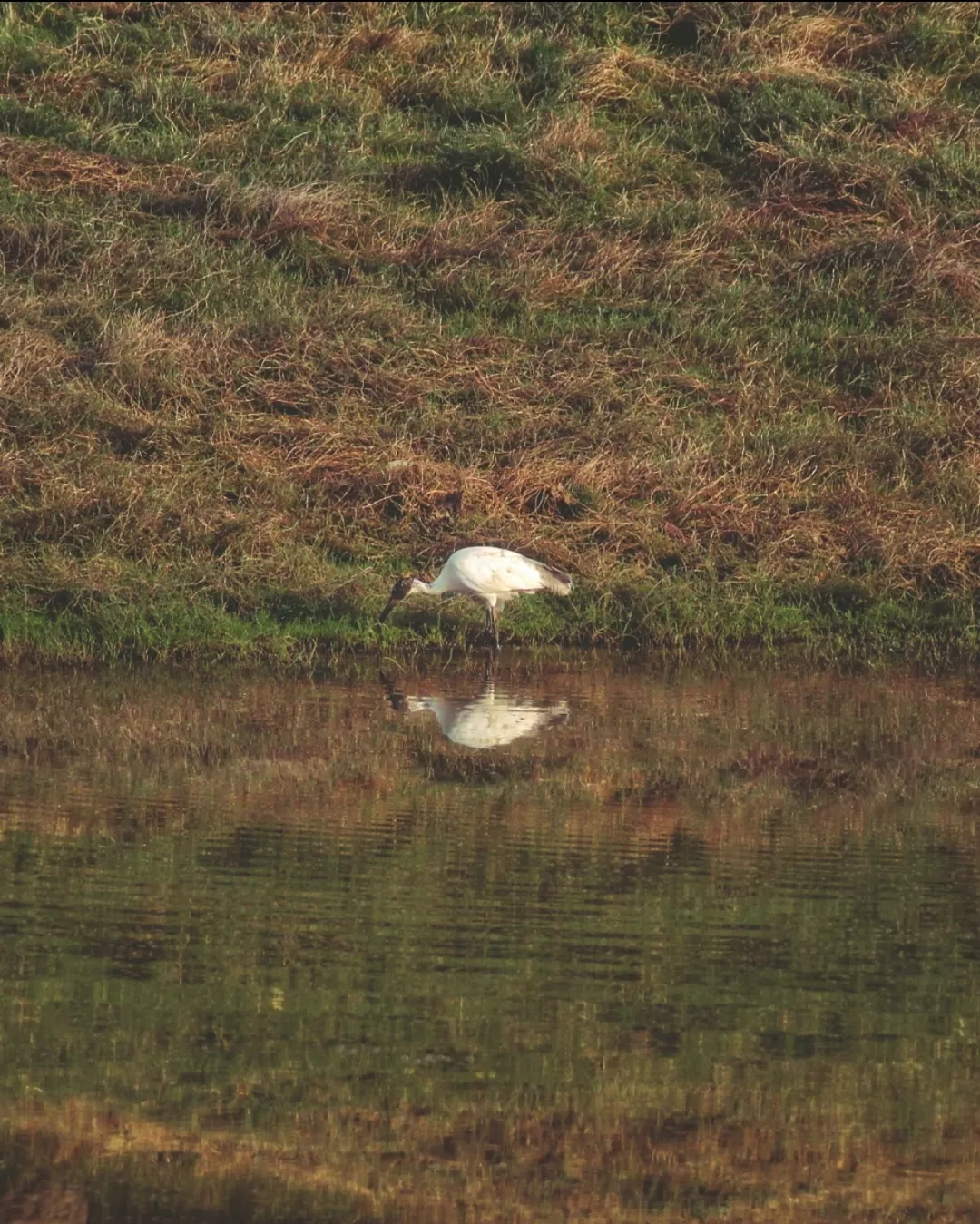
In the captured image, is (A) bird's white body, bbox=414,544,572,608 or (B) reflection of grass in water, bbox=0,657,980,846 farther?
(A) bird's white body, bbox=414,544,572,608

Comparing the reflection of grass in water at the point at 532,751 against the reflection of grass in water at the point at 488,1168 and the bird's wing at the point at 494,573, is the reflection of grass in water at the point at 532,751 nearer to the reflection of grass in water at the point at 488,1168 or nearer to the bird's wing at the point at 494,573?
the bird's wing at the point at 494,573

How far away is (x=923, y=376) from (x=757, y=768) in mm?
7465

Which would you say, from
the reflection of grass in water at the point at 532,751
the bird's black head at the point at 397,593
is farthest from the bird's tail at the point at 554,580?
the bird's black head at the point at 397,593

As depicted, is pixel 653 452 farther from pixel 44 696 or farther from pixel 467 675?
pixel 44 696

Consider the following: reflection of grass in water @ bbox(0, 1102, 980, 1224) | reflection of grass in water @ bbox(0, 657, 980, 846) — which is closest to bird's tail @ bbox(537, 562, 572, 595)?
reflection of grass in water @ bbox(0, 657, 980, 846)

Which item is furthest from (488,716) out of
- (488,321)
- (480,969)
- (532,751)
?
(488,321)

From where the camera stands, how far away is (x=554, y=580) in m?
13.9

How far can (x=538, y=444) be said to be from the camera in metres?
15.9

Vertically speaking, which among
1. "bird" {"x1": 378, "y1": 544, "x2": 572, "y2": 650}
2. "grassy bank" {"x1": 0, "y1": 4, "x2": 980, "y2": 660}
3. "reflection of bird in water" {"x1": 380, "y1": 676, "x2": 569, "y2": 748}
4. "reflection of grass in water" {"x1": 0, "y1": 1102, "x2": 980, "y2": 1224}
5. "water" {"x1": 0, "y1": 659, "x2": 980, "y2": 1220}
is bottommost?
"grassy bank" {"x1": 0, "y1": 4, "x2": 980, "y2": 660}

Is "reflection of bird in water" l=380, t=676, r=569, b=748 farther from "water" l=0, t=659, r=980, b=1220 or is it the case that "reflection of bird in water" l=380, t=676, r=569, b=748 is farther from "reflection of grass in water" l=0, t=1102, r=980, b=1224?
"reflection of grass in water" l=0, t=1102, r=980, b=1224

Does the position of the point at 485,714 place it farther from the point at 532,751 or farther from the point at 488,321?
the point at 488,321

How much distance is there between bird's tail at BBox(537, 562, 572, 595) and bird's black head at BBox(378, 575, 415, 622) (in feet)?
2.70

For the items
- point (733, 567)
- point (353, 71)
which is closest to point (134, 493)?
point (733, 567)

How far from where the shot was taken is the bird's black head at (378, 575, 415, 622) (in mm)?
13523
